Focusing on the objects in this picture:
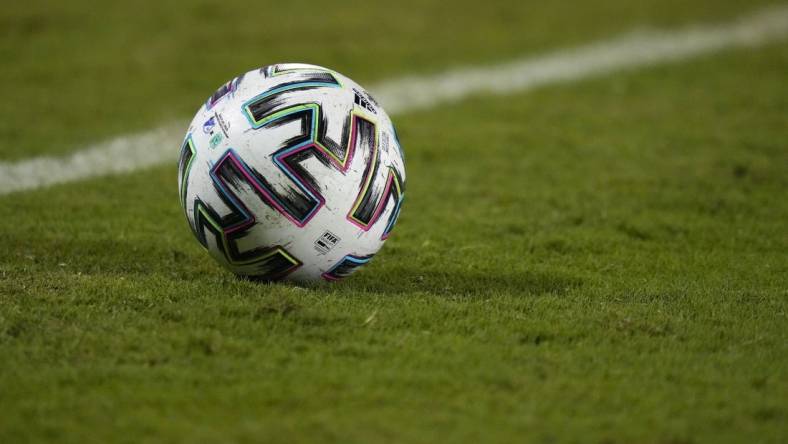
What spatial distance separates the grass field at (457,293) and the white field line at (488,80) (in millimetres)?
346

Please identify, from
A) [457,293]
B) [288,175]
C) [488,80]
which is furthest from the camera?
[488,80]

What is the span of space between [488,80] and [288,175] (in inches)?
314

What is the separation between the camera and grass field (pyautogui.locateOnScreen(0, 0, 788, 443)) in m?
3.99

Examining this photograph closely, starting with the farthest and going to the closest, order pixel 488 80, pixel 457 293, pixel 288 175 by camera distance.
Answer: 1. pixel 488 80
2. pixel 457 293
3. pixel 288 175

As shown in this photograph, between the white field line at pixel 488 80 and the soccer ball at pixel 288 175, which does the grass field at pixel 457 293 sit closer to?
the soccer ball at pixel 288 175

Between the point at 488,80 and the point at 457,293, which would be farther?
the point at 488,80

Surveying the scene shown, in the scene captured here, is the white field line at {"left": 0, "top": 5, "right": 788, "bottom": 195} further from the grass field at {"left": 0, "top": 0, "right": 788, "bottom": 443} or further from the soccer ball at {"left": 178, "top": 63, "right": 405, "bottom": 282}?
the soccer ball at {"left": 178, "top": 63, "right": 405, "bottom": 282}


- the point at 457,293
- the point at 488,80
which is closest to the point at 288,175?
the point at 457,293

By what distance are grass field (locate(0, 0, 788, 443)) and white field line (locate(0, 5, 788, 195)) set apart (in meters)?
0.35

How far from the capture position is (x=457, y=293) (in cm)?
554

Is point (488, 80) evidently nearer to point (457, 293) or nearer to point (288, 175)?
point (457, 293)

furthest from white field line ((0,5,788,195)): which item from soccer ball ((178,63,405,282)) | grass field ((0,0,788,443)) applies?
soccer ball ((178,63,405,282))

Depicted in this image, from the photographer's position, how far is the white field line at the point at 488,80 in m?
8.57

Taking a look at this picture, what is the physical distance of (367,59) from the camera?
13.2 m
